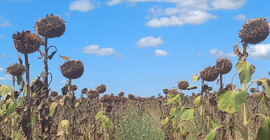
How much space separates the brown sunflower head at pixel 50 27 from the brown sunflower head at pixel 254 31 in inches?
98.3

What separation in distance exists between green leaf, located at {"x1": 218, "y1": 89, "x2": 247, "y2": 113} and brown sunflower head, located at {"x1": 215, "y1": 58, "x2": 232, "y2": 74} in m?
1.78

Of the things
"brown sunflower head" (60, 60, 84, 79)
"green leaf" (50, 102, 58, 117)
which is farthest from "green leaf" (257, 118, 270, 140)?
"brown sunflower head" (60, 60, 84, 79)

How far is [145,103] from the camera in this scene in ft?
61.6

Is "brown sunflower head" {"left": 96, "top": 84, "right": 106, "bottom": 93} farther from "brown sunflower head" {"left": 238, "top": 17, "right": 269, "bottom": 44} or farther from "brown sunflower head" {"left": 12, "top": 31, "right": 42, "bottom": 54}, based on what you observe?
"brown sunflower head" {"left": 238, "top": 17, "right": 269, "bottom": 44}

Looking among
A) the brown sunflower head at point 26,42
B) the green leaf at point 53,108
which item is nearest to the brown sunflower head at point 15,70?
the brown sunflower head at point 26,42

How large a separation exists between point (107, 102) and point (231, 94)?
5538 mm

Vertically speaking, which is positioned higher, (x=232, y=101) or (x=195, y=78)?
(x=195, y=78)

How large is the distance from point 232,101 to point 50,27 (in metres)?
2.82

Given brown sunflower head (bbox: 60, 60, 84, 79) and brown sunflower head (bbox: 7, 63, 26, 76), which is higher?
brown sunflower head (bbox: 7, 63, 26, 76)

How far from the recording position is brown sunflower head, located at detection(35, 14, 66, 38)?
4867 millimetres

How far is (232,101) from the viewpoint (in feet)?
9.85

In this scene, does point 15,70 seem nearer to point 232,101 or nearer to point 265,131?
point 232,101

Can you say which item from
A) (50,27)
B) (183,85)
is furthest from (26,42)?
(183,85)

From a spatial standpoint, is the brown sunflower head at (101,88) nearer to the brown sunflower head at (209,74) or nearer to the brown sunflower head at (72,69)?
the brown sunflower head at (209,74)
